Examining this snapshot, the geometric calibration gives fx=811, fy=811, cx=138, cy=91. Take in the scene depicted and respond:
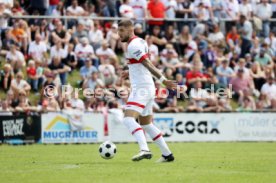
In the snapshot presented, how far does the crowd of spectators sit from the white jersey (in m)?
11.8

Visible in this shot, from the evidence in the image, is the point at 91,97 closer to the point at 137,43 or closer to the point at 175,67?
the point at 175,67

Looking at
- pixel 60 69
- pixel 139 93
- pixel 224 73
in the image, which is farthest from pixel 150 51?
pixel 139 93

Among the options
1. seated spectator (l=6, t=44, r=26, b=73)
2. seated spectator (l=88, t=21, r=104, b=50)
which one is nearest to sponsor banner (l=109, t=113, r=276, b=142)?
seated spectator (l=88, t=21, r=104, b=50)

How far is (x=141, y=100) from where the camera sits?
16.5m

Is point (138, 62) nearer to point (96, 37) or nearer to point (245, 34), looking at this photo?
point (96, 37)

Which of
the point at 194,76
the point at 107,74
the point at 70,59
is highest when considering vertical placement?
the point at 70,59

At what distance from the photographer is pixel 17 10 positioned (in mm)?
31469

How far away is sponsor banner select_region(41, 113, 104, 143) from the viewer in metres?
28.0

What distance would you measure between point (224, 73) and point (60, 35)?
22.3 feet

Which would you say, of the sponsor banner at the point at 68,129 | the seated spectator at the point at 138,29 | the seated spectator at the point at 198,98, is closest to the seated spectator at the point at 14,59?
the sponsor banner at the point at 68,129

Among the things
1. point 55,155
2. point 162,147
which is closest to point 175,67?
point 55,155

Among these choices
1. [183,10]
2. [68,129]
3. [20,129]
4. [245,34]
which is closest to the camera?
[20,129]

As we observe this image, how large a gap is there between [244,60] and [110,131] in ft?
25.8

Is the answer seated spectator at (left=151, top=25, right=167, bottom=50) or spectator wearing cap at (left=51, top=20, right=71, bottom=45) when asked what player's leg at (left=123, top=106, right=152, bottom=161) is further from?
seated spectator at (left=151, top=25, right=167, bottom=50)
